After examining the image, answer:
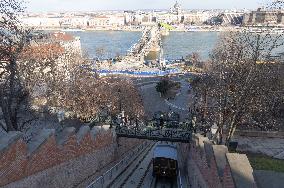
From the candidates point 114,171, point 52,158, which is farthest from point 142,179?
point 52,158

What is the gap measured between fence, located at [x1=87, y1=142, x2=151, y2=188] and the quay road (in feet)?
0.60

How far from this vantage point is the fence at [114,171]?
14.6 m

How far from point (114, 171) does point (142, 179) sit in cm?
156

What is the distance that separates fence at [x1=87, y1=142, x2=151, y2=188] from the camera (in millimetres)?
14617

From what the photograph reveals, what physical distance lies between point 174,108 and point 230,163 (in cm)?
3678

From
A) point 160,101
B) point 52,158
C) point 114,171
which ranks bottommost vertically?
point 160,101

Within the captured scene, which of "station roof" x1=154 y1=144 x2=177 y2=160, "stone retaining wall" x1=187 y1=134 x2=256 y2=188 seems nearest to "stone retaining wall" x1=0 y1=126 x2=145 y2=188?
"station roof" x1=154 y1=144 x2=177 y2=160

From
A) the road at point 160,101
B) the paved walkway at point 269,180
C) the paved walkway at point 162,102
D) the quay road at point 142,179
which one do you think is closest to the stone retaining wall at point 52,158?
the quay road at point 142,179

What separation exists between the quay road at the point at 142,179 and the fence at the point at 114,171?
0.60 feet

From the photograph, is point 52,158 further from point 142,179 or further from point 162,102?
point 162,102

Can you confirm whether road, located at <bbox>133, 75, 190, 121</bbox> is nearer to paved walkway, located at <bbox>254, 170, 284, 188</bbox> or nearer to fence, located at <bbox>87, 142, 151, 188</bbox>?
fence, located at <bbox>87, 142, 151, 188</bbox>

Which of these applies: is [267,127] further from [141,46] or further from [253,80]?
[141,46]

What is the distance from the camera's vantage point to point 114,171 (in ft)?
56.9

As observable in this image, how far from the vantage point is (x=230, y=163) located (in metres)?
8.70
